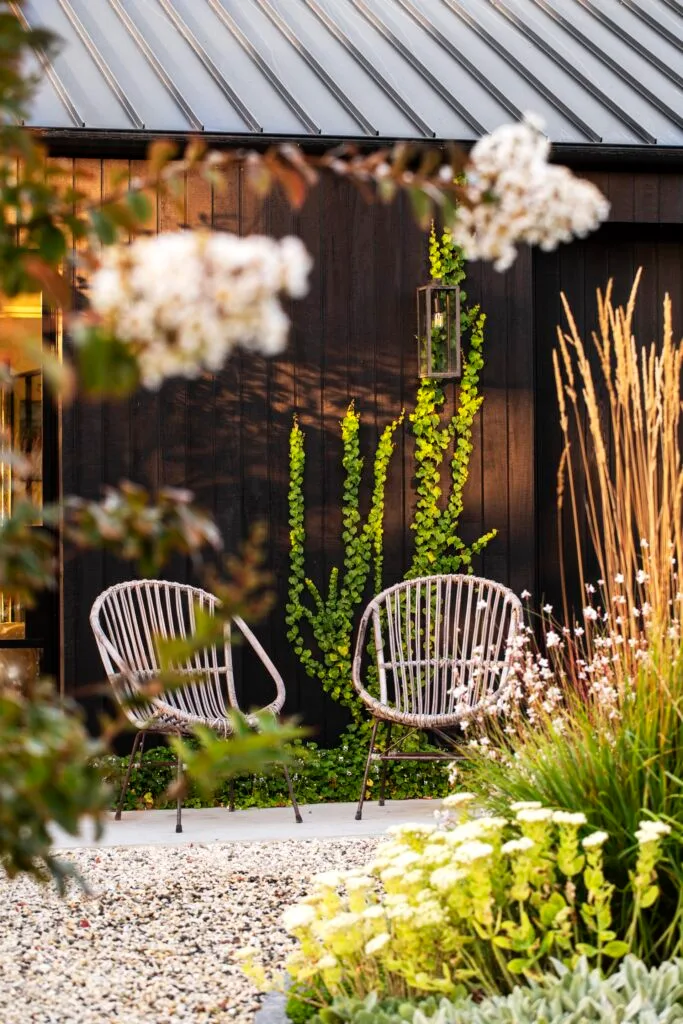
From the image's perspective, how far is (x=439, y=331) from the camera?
5.52 meters

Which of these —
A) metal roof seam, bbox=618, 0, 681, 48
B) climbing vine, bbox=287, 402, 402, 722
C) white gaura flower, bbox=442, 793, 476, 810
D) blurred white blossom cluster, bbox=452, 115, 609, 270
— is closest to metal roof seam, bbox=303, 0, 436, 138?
climbing vine, bbox=287, 402, 402, 722

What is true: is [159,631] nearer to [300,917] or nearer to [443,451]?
[443,451]

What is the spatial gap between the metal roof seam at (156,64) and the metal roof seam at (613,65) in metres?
2.03

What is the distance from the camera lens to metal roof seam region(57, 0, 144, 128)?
5.35 metres

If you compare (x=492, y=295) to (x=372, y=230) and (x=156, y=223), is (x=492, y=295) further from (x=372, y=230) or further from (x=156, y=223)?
(x=156, y=223)

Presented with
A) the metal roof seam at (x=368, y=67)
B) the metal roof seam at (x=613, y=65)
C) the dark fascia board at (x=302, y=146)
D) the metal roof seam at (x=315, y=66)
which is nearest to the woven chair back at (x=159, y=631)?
the dark fascia board at (x=302, y=146)

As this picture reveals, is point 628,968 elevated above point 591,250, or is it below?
below

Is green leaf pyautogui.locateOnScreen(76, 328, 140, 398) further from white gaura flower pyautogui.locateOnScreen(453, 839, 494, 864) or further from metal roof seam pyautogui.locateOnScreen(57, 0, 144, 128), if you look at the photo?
metal roof seam pyautogui.locateOnScreen(57, 0, 144, 128)

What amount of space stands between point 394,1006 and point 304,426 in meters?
3.39

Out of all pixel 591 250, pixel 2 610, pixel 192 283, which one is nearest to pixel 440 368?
pixel 591 250

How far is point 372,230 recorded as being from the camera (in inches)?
220

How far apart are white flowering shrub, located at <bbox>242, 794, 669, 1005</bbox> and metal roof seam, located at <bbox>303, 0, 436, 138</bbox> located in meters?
3.66

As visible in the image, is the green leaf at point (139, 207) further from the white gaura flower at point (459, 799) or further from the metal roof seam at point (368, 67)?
the metal roof seam at point (368, 67)

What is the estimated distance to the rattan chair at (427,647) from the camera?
4.99 m
